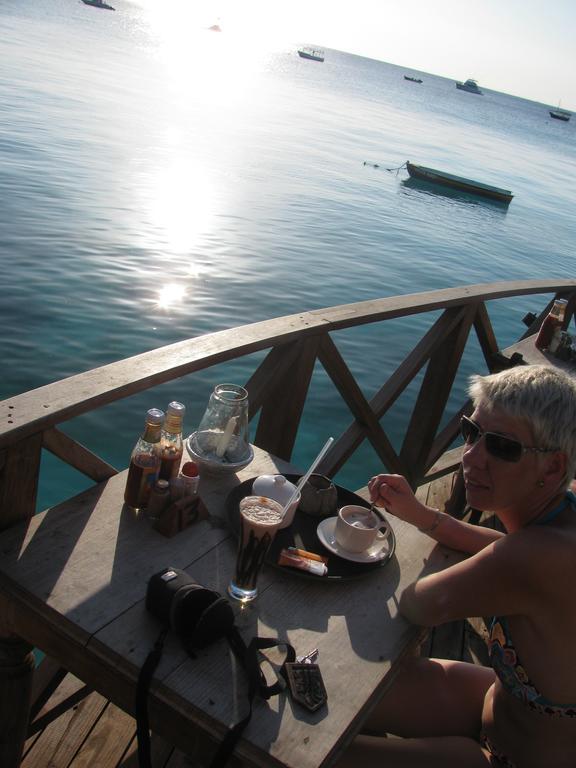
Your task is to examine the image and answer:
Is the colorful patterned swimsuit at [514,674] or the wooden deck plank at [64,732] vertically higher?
the colorful patterned swimsuit at [514,674]

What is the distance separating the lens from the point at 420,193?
2244 centimetres

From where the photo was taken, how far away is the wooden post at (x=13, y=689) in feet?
5.88

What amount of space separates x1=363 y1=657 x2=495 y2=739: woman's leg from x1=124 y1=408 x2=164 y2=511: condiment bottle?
93cm

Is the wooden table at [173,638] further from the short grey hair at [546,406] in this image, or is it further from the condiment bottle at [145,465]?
the short grey hair at [546,406]

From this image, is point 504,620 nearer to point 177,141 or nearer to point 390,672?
point 390,672

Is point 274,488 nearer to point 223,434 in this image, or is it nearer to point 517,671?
point 223,434

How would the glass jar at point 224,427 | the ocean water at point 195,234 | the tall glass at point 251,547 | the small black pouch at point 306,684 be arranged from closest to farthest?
the small black pouch at point 306,684, the tall glass at point 251,547, the glass jar at point 224,427, the ocean water at point 195,234

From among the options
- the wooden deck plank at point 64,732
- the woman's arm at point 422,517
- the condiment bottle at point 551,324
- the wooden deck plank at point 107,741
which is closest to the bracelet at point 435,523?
the woman's arm at point 422,517

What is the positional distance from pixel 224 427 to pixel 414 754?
3.47 feet

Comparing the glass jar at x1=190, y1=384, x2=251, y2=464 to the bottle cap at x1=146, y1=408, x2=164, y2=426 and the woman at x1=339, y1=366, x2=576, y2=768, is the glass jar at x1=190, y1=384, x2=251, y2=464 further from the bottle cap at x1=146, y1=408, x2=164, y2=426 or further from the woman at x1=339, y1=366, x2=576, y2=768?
the woman at x1=339, y1=366, x2=576, y2=768

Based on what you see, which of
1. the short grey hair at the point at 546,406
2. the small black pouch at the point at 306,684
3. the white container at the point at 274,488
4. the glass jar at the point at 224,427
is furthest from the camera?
the glass jar at the point at 224,427

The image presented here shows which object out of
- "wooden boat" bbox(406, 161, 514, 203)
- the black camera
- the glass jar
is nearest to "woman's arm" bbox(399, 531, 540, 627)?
the black camera

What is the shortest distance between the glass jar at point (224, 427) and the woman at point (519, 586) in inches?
27.6

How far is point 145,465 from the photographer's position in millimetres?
1951
